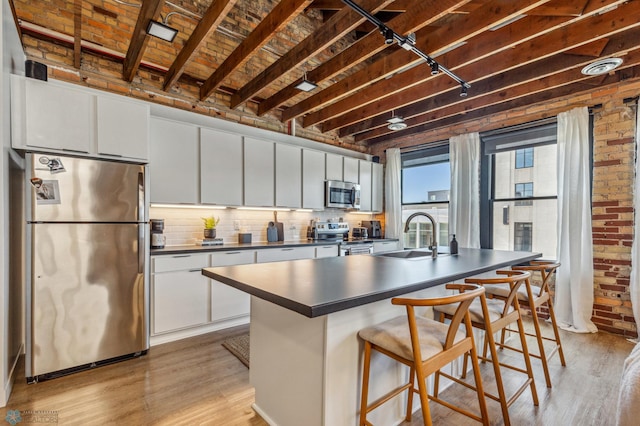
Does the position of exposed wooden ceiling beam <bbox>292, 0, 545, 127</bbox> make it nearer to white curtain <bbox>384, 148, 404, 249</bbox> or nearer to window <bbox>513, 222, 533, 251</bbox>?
white curtain <bbox>384, 148, 404, 249</bbox>

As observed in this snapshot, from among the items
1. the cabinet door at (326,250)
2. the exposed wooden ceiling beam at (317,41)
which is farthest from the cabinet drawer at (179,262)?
the exposed wooden ceiling beam at (317,41)

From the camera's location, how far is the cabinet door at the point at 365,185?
18.1 ft

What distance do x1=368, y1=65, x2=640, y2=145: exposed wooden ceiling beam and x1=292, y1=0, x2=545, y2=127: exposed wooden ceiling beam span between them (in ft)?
4.15

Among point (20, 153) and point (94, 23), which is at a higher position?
point (94, 23)

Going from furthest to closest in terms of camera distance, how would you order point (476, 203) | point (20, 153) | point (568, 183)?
point (476, 203) → point (568, 183) → point (20, 153)

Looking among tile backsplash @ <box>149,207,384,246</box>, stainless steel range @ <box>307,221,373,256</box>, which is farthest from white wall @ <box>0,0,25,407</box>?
stainless steel range @ <box>307,221,373,256</box>

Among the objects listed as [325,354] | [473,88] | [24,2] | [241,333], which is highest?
[24,2]

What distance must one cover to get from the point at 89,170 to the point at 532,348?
14.3 ft

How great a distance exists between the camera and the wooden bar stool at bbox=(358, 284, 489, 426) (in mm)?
1299

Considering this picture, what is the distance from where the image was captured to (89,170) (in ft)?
8.27

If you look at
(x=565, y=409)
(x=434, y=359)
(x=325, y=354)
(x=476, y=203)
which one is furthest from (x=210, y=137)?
(x=565, y=409)

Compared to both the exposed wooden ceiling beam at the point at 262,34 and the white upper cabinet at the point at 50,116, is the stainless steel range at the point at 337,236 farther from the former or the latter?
the white upper cabinet at the point at 50,116

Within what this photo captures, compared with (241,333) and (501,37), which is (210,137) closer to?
(241,333)

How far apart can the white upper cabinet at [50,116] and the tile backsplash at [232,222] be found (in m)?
1.20
